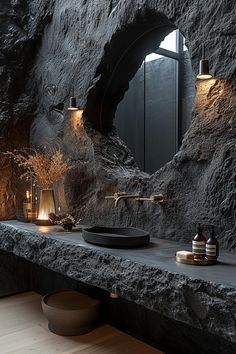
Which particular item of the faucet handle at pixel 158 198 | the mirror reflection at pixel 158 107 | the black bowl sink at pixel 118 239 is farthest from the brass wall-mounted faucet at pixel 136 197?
the mirror reflection at pixel 158 107

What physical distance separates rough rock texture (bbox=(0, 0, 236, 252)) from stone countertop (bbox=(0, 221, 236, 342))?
1.03 ft

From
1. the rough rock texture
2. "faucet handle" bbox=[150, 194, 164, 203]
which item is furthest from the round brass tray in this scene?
"faucet handle" bbox=[150, 194, 164, 203]

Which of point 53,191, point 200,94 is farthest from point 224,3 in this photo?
point 53,191

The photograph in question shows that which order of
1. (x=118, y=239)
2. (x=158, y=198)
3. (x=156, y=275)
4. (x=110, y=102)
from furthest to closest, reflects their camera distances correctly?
(x=110, y=102) → (x=158, y=198) → (x=118, y=239) → (x=156, y=275)

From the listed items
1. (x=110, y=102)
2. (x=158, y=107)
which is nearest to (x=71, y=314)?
(x=110, y=102)

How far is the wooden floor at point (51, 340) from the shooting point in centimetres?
226

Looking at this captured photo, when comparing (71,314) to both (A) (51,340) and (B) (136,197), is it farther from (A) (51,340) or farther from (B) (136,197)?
(B) (136,197)

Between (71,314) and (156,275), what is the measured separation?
1.03 m

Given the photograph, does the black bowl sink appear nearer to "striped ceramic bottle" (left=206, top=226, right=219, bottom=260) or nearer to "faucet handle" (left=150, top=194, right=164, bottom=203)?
"faucet handle" (left=150, top=194, right=164, bottom=203)

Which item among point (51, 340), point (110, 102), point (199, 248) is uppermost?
point (110, 102)

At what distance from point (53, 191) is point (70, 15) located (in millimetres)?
1526

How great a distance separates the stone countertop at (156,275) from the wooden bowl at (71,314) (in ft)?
1.15

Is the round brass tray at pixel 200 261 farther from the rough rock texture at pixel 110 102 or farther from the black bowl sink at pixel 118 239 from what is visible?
the black bowl sink at pixel 118 239

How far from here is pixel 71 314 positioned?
236 centimetres
